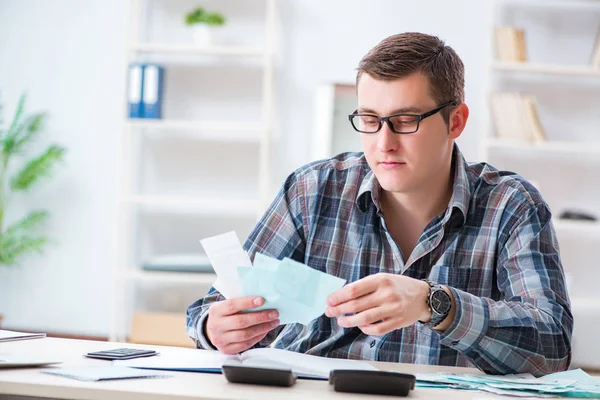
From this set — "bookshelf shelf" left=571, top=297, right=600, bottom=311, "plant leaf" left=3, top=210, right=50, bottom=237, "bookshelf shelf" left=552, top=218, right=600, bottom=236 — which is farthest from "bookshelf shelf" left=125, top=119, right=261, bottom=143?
"bookshelf shelf" left=571, top=297, right=600, bottom=311

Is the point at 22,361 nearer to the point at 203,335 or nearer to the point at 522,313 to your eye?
the point at 203,335

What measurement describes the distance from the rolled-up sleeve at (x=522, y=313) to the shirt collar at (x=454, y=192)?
11 centimetres

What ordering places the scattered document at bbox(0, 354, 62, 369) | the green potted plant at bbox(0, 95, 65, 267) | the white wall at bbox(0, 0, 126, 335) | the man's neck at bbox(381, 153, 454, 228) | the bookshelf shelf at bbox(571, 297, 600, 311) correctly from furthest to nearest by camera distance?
the white wall at bbox(0, 0, 126, 335), the green potted plant at bbox(0, 95, 65, 267), the bookshelf shelf at bbox(571, 297, 600, 311), the man's neck at bbox(381, 153, 454, 228), the scattered document at bbox(0, 354, 62, 369)

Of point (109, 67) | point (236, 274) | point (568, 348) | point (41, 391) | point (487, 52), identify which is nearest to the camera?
point (41, 391)

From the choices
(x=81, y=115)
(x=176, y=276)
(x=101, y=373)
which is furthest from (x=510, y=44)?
(x=101, y=373)

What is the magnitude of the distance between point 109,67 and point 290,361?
11.6ft

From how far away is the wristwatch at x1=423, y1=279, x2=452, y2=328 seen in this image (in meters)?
1.29

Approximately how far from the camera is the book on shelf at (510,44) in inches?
158

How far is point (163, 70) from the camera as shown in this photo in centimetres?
418

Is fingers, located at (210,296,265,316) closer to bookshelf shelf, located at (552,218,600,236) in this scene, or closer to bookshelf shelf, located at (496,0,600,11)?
bookshelf shelf, located at (552,218,600,236)

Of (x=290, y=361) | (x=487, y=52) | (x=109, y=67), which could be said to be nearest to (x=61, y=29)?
(x=109, y=67)

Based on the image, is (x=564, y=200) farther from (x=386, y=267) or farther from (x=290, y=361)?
(x=290, y=361)

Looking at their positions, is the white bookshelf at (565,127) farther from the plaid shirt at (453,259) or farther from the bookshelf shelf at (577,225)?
the plaid shirt at (453,259)

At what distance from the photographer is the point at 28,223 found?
429 cm
